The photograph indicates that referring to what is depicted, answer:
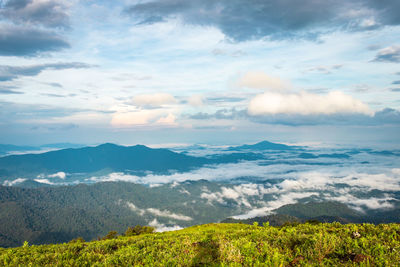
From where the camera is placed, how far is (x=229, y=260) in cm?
1004

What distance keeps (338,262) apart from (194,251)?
6782mm

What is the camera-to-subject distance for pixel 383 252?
895cm

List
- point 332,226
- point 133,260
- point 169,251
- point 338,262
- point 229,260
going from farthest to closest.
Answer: point 332,226 → point 169,251 → point 133,260 → point 229,260 → point 338,262

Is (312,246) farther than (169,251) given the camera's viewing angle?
No

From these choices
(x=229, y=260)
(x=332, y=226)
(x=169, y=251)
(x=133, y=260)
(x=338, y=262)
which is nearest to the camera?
(x=338, y=262)

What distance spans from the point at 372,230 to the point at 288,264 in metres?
5.99

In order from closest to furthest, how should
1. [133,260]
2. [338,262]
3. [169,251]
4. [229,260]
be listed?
[338,262] → [229,260] → [133,260] → [169,251]

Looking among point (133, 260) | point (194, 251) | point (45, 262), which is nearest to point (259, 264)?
point (194, 251)

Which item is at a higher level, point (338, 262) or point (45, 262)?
point (338, 262)

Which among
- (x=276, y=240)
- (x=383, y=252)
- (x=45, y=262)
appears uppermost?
(x=383, y=252)

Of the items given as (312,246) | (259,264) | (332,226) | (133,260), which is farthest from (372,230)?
(133,260)

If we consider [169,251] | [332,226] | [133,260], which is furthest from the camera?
[332,226]

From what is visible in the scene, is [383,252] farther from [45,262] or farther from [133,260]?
[45,262]

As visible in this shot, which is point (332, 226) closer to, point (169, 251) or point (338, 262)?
point (338, 262)
